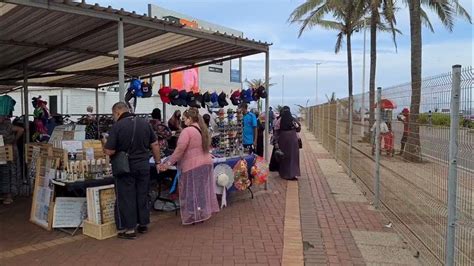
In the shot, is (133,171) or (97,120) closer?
(133,171)

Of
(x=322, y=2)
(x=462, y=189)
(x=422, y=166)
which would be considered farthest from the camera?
(x=322, y=2)

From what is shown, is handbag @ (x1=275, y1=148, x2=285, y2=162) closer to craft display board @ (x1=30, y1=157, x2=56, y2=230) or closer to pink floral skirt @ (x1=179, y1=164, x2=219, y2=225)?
pink floral skirt @ (x1=179, y1=164, x2=219, y2=225)

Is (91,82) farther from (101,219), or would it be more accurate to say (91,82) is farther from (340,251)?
(340,251)

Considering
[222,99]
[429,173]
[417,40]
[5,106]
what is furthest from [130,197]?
[417,40]

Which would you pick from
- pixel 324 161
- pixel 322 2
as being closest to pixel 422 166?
pixel 324 161

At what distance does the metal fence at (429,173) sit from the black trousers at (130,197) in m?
3.28

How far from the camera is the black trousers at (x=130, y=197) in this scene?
5.57 m

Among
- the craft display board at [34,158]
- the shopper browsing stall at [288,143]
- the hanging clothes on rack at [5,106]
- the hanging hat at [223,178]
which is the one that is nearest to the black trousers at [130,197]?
the hanging hat at [223,178]

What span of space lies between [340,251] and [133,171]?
263cm

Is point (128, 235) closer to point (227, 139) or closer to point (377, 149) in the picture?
point (227, 139)

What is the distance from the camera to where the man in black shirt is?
5488 millimetres

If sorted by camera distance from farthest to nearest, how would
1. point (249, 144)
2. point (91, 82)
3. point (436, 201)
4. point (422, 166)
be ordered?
point (91, 82), point (249, 144), point (422, 166), point (436, 201)

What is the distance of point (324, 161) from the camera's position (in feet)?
47.9

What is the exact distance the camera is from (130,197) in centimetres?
561
